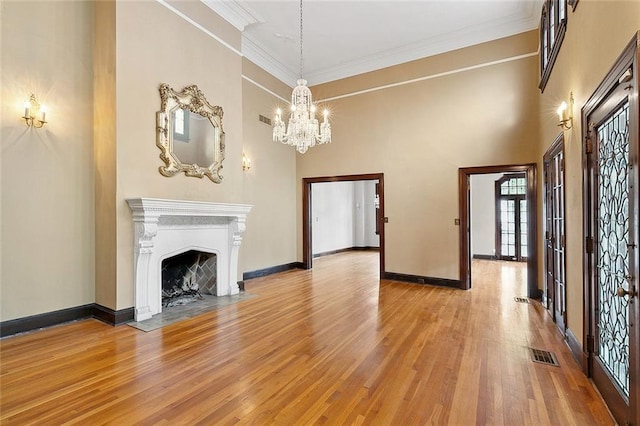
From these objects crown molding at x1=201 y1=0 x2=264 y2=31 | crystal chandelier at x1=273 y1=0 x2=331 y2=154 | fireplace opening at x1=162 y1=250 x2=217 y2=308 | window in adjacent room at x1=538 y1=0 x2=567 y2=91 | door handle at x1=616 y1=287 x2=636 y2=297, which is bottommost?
fireplace opening at x1=162 y1=250 x2=217 y2=308

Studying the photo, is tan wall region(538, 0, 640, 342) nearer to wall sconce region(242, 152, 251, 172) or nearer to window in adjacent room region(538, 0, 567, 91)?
window in adjacent room region(538, 0, 567, 91)

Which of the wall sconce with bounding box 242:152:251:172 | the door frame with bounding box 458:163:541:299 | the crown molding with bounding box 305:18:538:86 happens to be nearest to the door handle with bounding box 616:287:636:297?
the door frame with bounding box 458:163:541:299

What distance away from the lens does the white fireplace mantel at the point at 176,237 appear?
3.78 m

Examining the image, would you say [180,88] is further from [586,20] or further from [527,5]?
[527,5]

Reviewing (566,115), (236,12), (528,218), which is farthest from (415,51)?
(528,218)

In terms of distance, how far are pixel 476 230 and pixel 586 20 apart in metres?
7.73

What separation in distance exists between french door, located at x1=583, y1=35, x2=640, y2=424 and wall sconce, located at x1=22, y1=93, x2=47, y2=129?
16.9 feet

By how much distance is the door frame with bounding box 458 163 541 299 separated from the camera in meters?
4.96

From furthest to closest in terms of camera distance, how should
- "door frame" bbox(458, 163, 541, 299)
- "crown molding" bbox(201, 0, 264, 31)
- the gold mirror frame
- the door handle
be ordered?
"door frame" bbox(458, 163, 541, 299), "crown molding" bbox(201, 0, 264, 31), the gold mirror frame, the door handle

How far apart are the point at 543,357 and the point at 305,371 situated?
7.28ft

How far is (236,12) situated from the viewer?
5.02 m

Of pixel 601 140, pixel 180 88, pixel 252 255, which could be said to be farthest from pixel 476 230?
pixel 180 88

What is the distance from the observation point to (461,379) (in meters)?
2.45

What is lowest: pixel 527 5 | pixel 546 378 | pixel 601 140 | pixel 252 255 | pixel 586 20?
pixel 546 378
